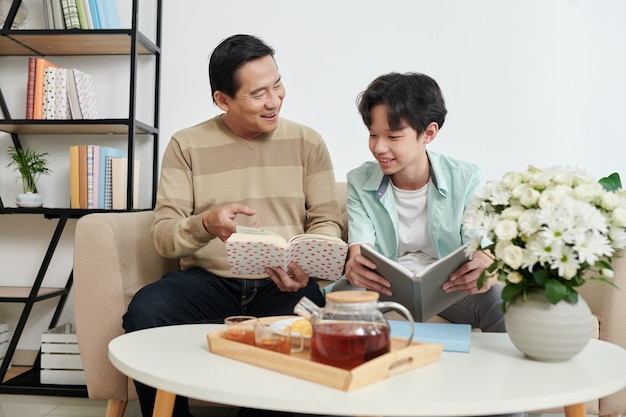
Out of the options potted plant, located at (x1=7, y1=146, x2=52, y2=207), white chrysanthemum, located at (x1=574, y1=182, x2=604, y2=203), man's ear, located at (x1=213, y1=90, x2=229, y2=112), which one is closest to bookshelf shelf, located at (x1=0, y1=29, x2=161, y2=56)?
potted plant, located at (x1=7, y1=146, x2=52, y2=207)

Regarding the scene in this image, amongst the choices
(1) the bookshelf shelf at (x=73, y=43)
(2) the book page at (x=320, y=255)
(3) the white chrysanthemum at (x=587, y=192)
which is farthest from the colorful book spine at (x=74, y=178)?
(3) the white chrysanthemum at (x=587, y=192)

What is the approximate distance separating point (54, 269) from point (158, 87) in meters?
0.93

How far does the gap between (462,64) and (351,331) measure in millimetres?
1834

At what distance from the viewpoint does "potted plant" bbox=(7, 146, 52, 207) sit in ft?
8.34

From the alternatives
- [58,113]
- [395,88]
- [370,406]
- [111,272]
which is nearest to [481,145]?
[395,88]

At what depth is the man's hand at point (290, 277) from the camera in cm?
170

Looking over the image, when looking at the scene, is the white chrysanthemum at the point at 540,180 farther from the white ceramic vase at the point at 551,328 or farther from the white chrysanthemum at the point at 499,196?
the white ceramic vase at the point at 551,328

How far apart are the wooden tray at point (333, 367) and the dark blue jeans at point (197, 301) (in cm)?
51

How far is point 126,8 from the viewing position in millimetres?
2668

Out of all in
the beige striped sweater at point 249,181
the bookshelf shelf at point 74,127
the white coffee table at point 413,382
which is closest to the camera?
the white coffee table at point 413,382

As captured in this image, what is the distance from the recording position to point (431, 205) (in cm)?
184

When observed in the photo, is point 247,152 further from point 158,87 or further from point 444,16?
point 444,16

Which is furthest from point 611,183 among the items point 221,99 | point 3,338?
point 3,338

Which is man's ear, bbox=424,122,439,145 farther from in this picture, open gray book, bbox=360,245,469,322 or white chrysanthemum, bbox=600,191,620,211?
white chrysanthemum, bbox=600,191,620,211
